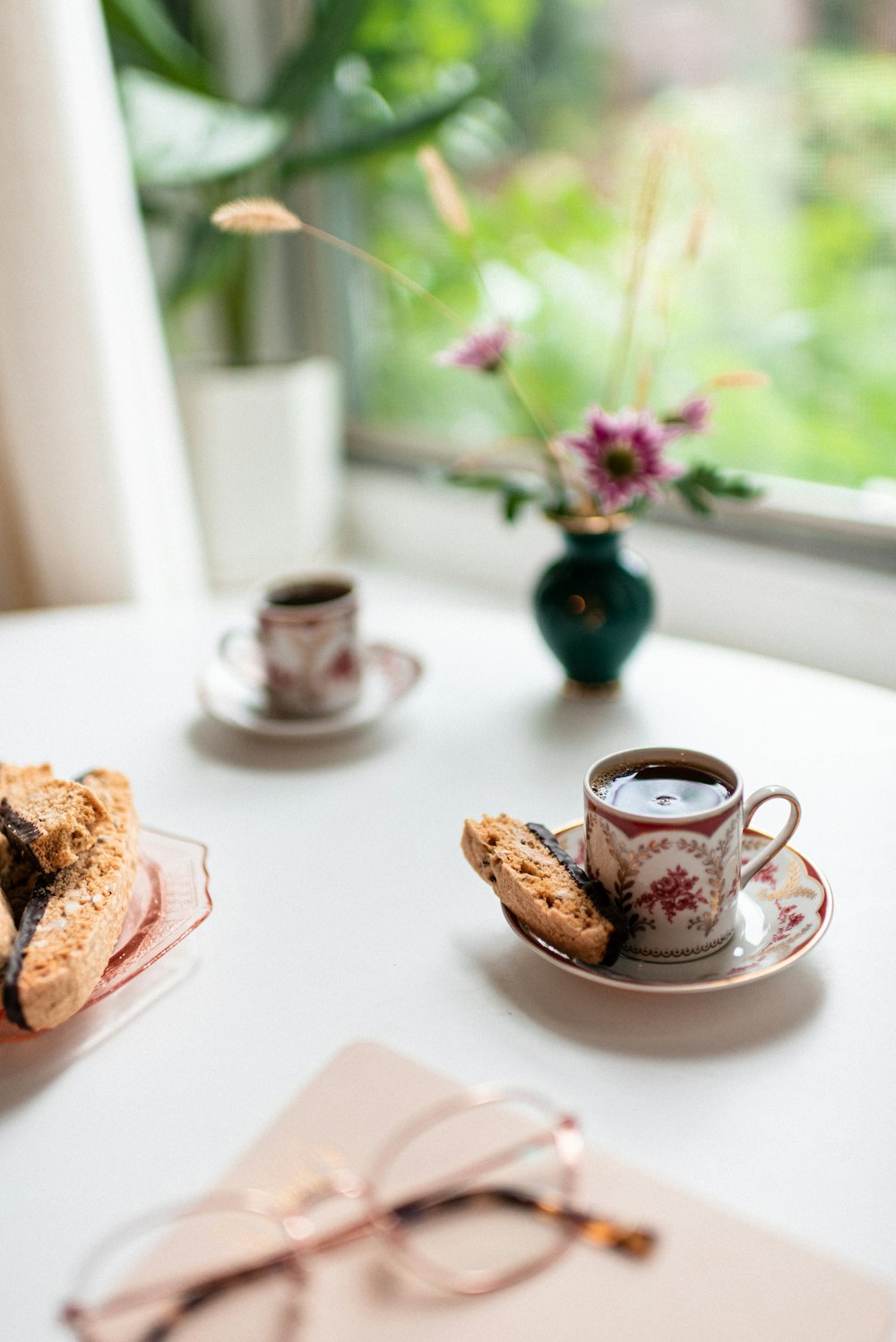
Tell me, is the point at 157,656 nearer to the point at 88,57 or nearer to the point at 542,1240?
the point at 88,57

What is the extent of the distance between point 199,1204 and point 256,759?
46 centimetres

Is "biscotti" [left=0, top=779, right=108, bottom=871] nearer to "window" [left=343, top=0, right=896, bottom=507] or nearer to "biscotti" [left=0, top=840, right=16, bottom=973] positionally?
"biscotti" [left=0, top=840, right=16, bottom=973]

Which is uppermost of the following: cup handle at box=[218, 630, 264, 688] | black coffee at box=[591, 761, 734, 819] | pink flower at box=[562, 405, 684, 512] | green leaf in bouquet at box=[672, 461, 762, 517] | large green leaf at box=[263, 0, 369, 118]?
large green leaf at box=[263, 0, 369, 118]

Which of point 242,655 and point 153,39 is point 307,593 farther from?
point 153,39

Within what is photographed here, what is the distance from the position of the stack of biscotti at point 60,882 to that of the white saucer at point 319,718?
0.57ft

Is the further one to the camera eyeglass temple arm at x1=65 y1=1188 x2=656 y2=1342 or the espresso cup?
the espresso cup

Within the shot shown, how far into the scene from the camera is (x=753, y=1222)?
0.46m

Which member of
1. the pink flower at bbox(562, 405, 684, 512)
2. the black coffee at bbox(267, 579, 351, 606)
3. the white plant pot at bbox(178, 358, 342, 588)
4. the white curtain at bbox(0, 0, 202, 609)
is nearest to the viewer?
the pink flower at bbox(562, 405, 684, 512)

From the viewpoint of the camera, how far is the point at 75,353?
3.88ft

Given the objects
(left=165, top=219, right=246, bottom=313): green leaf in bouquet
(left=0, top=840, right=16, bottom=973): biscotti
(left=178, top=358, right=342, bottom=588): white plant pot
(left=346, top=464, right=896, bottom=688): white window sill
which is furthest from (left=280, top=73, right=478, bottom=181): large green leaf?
(left=0, top=840, right=16, bottom=973): biscotti

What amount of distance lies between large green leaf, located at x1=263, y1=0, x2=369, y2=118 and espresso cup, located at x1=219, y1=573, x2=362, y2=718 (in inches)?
29.7

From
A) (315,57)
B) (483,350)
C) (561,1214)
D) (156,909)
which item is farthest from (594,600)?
(315,57)

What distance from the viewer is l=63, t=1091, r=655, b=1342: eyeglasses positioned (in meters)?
0.42

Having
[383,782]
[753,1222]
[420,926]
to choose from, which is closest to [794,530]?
[383,782]
